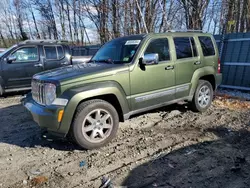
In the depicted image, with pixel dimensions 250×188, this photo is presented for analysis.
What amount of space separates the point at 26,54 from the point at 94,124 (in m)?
5.77

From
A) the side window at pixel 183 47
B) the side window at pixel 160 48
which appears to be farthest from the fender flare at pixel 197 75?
the side window at pixel 160 48

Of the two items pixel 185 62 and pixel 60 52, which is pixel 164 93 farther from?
pixel 60 52

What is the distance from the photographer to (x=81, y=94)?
12.2 ft

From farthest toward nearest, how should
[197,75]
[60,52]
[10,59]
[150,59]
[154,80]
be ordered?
[60,52]
[10,59]
[197,75]
[154,80]
[150,59]

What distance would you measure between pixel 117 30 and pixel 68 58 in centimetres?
765

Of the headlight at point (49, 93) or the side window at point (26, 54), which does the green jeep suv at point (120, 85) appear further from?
the side window at point (26, 54)

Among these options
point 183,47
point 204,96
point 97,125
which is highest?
point 183,47

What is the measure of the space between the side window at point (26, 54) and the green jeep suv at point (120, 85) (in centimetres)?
429

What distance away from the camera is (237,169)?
3172mm

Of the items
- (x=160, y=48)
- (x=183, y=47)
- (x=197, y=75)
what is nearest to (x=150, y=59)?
(x=160, y=48)

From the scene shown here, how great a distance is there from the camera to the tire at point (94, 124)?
12.4 ft

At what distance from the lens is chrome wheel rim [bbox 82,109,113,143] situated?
390 cm

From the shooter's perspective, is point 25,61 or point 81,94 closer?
point 81,94

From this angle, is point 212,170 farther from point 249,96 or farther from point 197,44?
point 249,96
